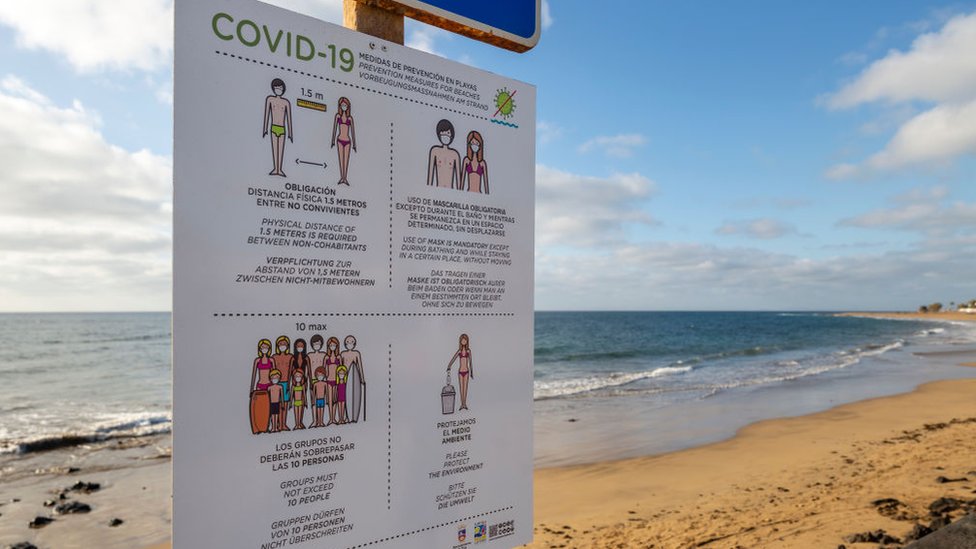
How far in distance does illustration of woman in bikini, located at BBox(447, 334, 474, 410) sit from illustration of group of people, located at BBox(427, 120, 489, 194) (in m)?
0.70

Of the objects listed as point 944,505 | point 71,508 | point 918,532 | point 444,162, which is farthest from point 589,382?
point 444,162

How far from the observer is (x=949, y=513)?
606 centimetres

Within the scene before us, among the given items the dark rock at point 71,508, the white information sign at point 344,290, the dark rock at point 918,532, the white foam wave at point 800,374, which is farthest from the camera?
the white foam wave at point 800,374

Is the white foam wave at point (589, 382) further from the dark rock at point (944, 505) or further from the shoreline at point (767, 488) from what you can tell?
the dark rock at point (944, 505)

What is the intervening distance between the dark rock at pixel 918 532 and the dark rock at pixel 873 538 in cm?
11

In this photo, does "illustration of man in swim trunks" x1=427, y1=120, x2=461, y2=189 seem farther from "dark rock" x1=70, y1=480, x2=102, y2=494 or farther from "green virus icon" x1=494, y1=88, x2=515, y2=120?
"dark rock" x1=70, y1=480, x2=102, y2=494

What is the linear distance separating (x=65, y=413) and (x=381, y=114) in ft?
62.3

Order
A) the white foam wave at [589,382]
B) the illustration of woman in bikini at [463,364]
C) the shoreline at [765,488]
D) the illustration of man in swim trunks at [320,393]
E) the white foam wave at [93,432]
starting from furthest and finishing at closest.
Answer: the white foam wave at [589,382] → the white foam wave at [93,432] → the shoreline at [765,488] → the illustration of woman in bikini at [463,364] → the illustration of man in swim trunks at [320,393]

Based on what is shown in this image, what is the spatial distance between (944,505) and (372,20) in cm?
769

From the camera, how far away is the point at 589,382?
882 inches

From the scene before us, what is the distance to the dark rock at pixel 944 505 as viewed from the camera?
616cm

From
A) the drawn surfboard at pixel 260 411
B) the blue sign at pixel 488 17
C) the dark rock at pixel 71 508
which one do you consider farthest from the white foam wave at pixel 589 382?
the drawn surfboard at pixel 260 411

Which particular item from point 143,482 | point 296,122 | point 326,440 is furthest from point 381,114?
point 143,482

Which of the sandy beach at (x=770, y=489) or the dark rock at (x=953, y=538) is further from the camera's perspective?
the sandy beach at (x=770, y=489)
